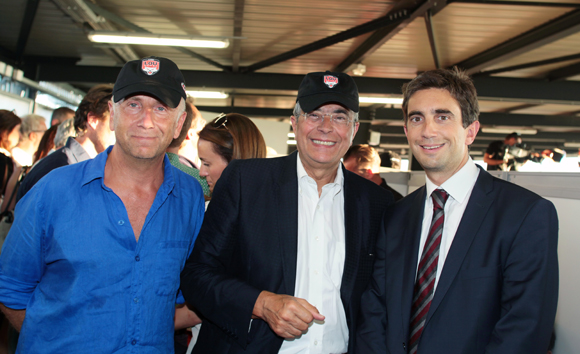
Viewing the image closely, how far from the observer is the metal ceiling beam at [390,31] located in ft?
21.5

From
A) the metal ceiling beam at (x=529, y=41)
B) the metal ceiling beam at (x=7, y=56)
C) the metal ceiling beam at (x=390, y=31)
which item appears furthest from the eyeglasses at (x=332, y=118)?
the metal ceiling beam at (x=7, y=56)

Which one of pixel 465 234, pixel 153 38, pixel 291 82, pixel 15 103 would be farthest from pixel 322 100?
pixel 15 103

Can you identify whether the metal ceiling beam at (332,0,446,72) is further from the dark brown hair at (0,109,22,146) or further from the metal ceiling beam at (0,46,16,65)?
the metal ceiling beam at (0,46,16,65)

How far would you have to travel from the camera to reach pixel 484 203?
1520 millimetres

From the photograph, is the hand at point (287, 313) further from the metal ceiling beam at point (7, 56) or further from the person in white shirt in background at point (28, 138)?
the metal ceiling beam at point (7, 56)

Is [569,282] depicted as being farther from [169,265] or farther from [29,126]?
[29,126]

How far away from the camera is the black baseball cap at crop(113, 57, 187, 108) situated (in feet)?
4.82

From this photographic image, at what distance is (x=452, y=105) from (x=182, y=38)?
240 inches

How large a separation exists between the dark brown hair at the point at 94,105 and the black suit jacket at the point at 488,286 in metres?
1.86

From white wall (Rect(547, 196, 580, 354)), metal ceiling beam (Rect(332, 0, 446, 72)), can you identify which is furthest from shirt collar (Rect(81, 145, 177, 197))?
metal ceiling beam (Rect(332, 0, 446, 72))

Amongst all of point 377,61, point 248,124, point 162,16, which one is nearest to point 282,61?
point 377,61

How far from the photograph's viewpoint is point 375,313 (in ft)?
5.47

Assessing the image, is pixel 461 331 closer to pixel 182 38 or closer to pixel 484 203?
pixel 484 203

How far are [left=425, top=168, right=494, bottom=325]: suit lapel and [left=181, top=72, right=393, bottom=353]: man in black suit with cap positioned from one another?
34 cm
